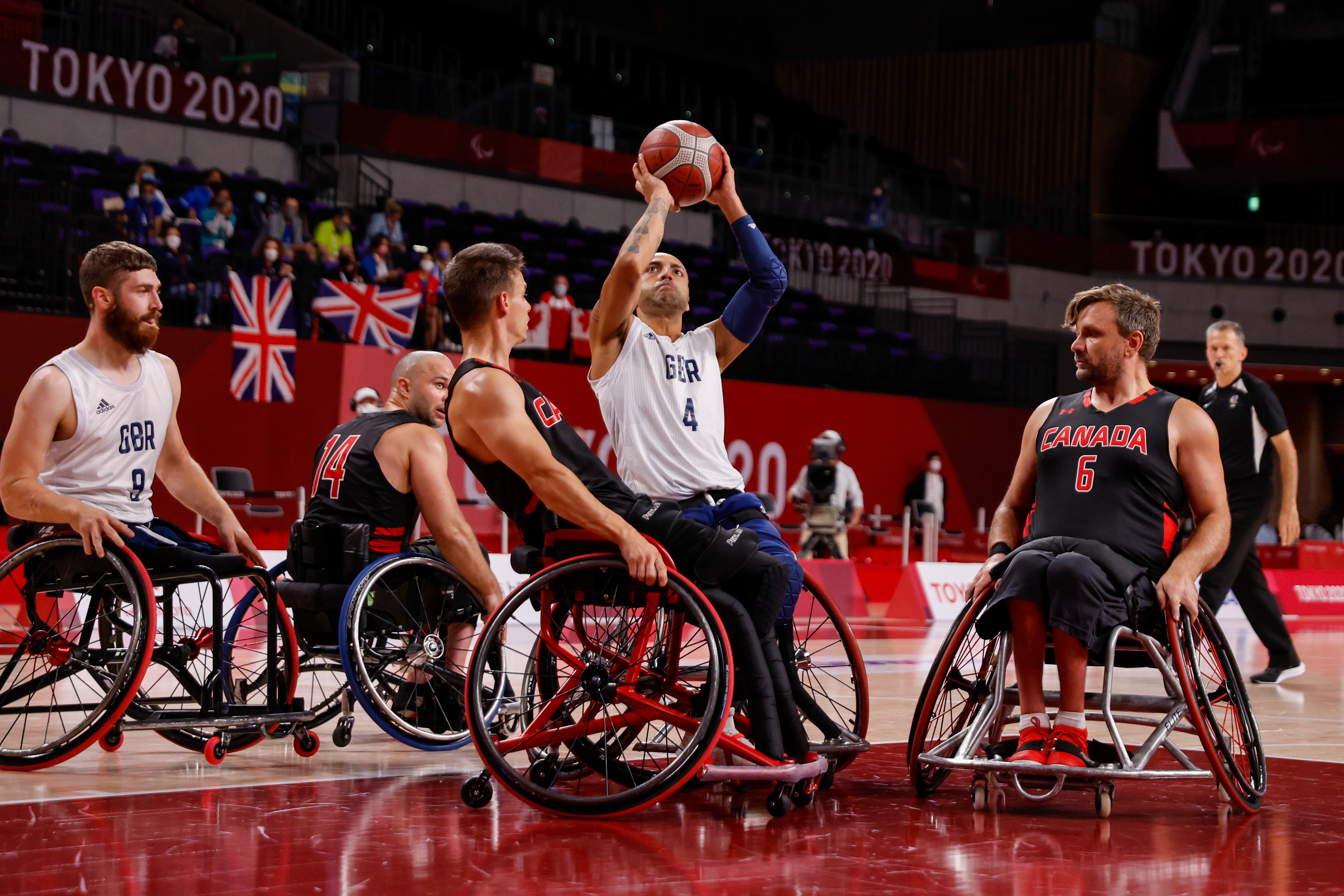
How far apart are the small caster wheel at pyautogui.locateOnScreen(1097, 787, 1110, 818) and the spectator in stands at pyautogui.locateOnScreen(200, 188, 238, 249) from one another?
39.5ft

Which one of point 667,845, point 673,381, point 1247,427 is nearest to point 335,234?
point 1247,427

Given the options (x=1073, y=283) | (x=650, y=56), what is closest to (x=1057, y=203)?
(x=1073, y=283)

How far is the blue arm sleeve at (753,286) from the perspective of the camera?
470cm

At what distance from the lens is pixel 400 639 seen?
507 cm

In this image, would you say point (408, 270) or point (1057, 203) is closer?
point (408, 270)

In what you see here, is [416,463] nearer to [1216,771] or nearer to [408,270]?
[1216,771]

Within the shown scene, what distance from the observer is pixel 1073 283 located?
27.0 metres

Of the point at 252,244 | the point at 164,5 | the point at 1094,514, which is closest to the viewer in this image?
the point at 1094,514

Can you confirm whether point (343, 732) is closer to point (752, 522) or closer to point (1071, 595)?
point (752, 522)

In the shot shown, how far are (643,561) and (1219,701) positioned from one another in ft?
6.17

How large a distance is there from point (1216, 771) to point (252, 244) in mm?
12799

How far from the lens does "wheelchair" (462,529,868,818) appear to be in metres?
A: 3.75

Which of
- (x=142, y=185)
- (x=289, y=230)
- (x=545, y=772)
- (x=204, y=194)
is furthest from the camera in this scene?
(x=289, y=230)

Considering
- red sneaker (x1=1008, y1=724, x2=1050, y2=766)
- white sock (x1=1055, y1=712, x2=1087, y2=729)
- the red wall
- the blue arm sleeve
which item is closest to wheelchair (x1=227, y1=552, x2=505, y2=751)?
the blue arm sleeve
